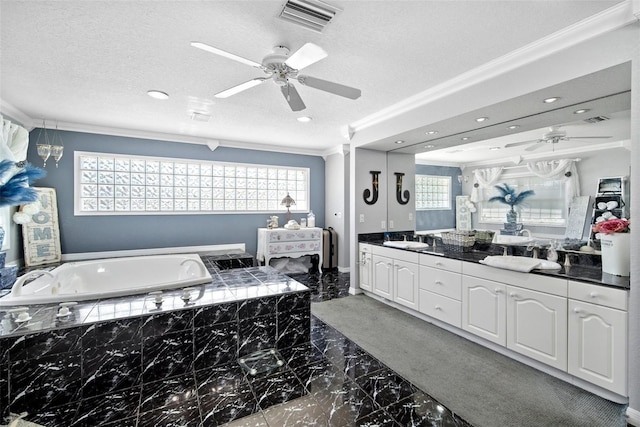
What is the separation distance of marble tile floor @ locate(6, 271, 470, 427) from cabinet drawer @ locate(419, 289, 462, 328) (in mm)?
1045

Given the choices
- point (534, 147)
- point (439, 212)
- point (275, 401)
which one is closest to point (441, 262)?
point (439, 212)

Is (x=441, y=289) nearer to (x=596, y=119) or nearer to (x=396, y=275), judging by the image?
(x=396, y=275)

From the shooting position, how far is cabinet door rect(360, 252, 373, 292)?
412 cm

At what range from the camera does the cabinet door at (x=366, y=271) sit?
4.12m

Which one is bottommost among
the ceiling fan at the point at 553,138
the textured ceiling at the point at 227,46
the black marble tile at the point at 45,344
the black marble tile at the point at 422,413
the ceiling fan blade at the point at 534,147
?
the black marble tile at the point at 422,413

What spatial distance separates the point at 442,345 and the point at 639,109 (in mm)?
2249

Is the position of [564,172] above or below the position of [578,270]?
above

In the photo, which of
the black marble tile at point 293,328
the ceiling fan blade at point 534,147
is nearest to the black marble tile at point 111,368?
the black marble tile at point 293,328

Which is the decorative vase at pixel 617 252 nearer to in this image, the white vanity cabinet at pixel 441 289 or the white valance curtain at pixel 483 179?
the white vanity cabinet at pixel 441 289

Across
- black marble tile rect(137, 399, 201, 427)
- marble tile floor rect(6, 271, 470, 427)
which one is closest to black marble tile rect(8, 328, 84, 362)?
marble tile floor rect(6, 271, 470, 427)

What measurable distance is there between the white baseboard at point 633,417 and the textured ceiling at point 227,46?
2366mm

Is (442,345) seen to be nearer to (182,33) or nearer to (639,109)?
(639,109)

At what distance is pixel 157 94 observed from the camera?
3.01 metres

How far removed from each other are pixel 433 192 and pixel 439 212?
0.94 ft
